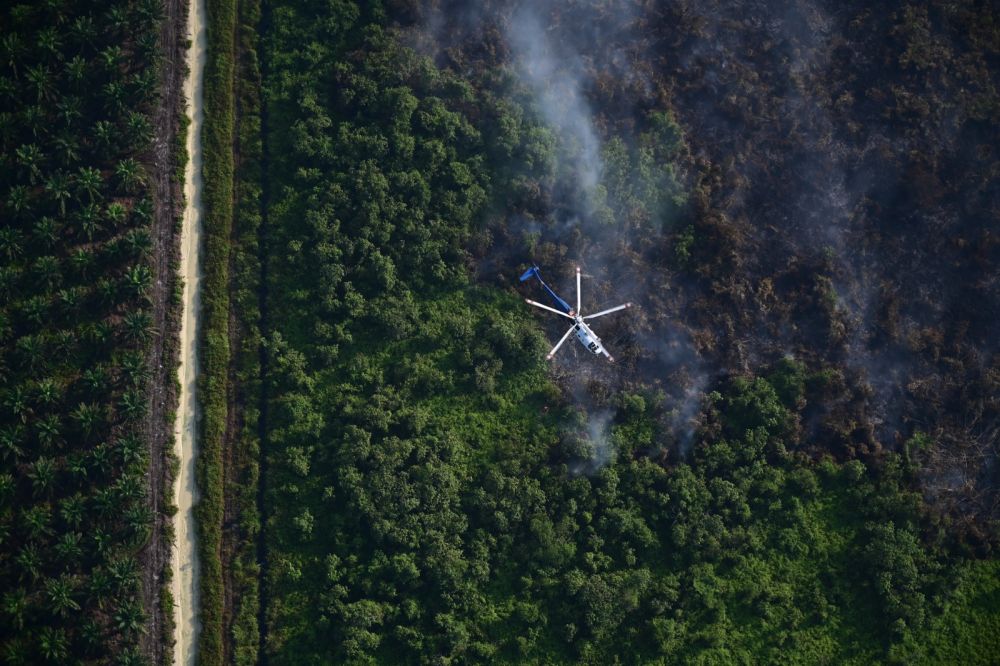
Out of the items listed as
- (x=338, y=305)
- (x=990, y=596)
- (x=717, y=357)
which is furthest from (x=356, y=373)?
(x=990, y=596)

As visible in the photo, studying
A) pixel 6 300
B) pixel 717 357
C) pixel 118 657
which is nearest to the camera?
pixel 118 657

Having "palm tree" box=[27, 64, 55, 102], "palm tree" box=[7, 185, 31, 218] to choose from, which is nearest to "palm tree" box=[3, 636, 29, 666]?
"palm tree" box=[7, 185, 31, 218]

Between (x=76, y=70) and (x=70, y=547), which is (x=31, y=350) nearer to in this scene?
(x=70, y=547)

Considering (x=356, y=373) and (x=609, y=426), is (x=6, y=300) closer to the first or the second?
(x=356, y=373)

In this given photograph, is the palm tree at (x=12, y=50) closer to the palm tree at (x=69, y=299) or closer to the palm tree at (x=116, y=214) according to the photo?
the palm tree at (x=116, y=214)

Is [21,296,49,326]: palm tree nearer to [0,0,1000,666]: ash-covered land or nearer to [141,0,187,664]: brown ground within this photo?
[0,0,1000,666]: ash-covered land
